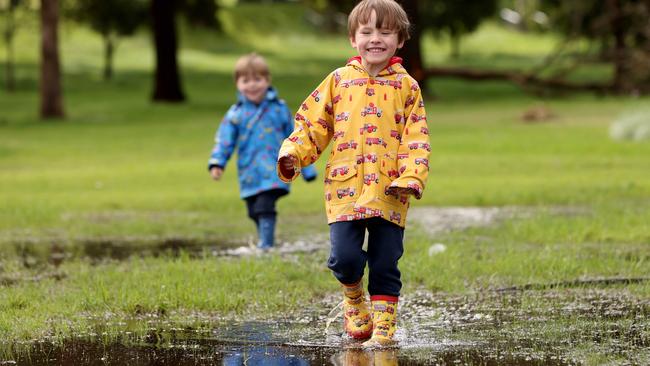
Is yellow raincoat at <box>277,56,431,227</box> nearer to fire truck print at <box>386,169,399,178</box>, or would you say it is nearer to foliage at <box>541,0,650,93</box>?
fire truck print at <box>386,169,399,178</box>

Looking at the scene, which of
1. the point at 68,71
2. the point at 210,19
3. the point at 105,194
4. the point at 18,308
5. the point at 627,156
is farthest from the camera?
the point at 210,19

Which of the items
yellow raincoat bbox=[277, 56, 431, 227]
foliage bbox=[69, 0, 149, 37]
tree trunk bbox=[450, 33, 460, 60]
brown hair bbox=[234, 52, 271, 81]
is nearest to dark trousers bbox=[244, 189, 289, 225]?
brown hair bbox=[234, 52, 271, 81]

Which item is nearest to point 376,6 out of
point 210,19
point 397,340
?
point 397,340

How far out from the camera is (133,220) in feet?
39.3

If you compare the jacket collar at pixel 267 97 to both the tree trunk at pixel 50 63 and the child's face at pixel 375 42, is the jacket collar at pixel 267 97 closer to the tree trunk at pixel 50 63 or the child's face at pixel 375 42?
the child's face at pixel 375 42

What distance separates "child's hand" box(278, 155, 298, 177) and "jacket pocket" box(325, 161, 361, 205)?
0.58 ft

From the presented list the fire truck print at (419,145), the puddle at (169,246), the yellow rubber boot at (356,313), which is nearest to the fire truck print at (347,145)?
the fire truck print at (419,145)

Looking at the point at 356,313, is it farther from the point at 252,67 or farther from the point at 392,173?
the point at 252,67

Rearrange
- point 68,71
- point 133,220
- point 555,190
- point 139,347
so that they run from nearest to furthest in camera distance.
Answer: point 139,347, point 133,220, point 555,190, point 68,71

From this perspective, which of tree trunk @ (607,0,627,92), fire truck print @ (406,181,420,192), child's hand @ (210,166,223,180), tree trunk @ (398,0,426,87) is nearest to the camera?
fire truck print @ (406,181,420,192)

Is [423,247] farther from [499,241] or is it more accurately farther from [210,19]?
[210,19]

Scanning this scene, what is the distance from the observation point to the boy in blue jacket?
977 cm

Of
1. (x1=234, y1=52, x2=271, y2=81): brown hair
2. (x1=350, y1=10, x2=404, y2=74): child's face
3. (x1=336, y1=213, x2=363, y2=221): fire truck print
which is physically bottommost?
(x1=336, y1=213, x2=363, y2=221): fire truck print

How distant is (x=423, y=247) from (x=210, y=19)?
50.4 metres
